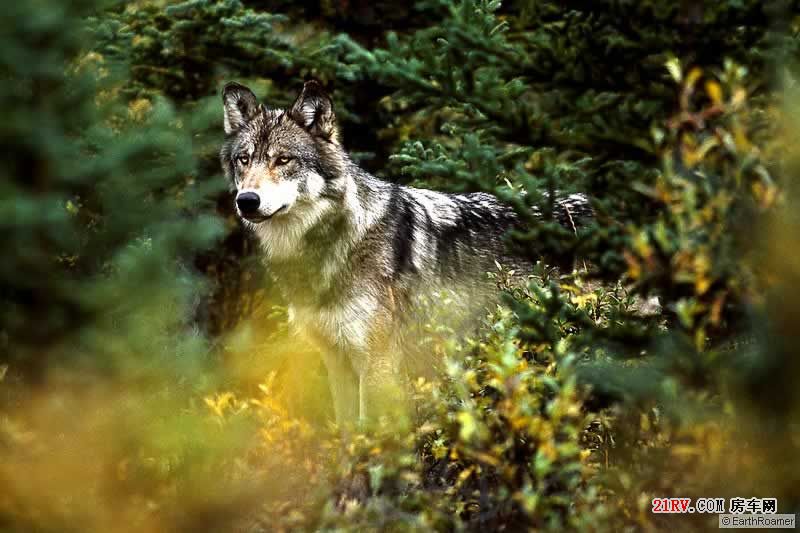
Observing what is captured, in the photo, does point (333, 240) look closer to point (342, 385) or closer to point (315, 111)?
point (315, 111)

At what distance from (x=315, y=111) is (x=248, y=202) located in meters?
1.10

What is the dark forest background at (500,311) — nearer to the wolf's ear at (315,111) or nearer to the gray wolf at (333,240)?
the gray wolf at (333,240)

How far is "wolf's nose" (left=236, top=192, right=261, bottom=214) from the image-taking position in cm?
573

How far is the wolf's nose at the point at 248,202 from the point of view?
226 inches

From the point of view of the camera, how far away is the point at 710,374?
3.15 meters

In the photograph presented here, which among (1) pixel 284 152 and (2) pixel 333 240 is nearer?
(1) pixel 284 152

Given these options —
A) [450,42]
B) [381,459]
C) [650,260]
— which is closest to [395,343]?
[381,459]

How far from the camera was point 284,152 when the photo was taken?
6.16 m

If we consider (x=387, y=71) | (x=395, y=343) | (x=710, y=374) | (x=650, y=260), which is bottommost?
(x=395, y=343)

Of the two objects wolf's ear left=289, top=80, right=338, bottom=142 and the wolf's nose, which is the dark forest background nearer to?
the wolf's nose

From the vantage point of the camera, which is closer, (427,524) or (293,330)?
(427,524)

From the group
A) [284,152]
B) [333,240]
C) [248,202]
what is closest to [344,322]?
[333,240]

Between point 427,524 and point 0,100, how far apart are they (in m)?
2.42

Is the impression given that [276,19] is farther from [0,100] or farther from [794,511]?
[794,511]
